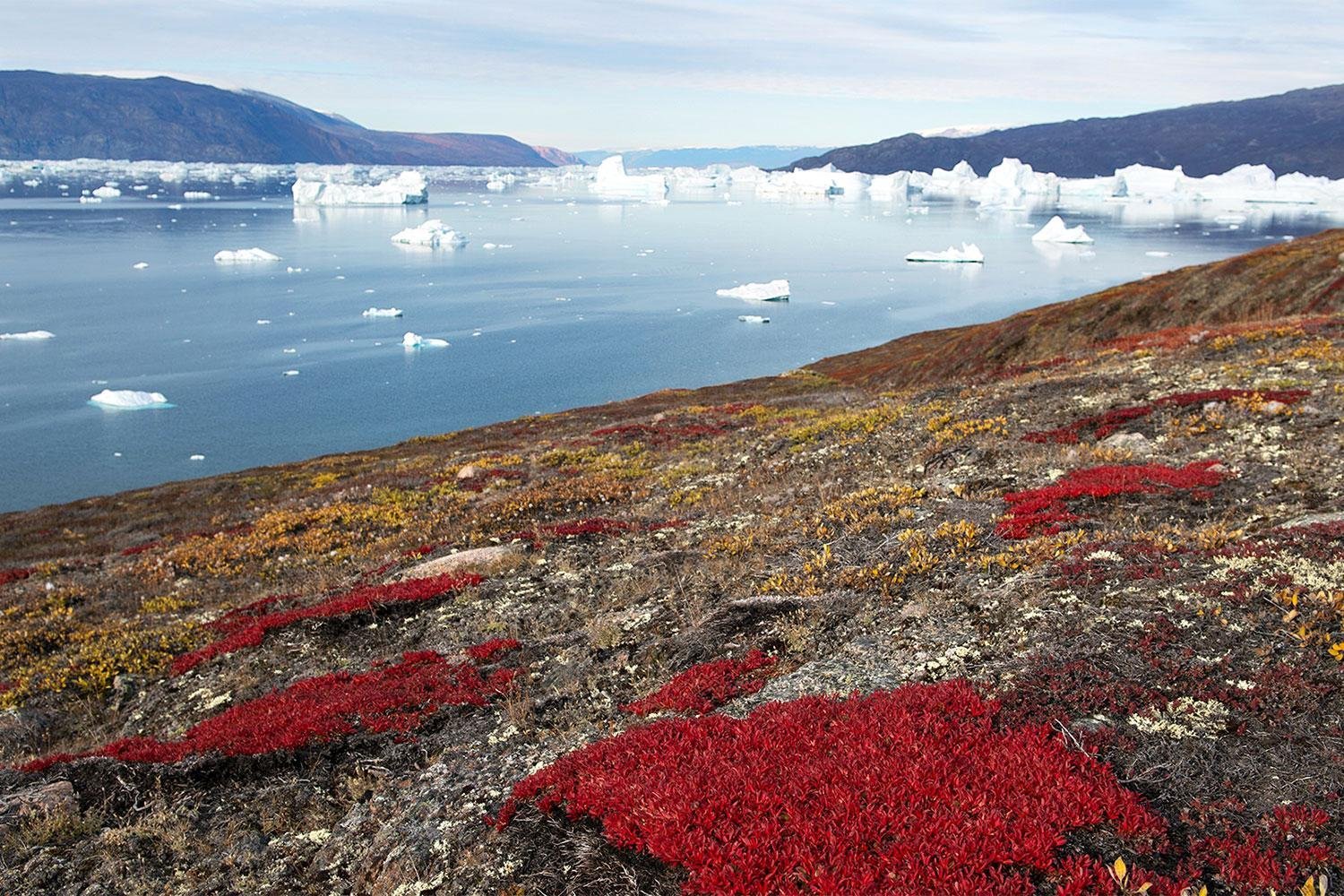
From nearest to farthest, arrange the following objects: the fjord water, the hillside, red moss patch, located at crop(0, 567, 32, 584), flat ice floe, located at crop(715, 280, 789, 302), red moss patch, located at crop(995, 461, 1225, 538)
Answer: the hillside < red moss patch, located at crop(995, 461, 1225, 538) < red moss patch, located at crop(0, 567, 32, 584) < the fjord water < flat ice floe, located at crop(715, 280, 789, 302)

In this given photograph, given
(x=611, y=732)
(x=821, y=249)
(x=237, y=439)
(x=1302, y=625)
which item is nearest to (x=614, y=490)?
(x=611, y=732)

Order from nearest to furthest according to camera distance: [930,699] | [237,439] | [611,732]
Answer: [930,699], [611,732], [237,439]

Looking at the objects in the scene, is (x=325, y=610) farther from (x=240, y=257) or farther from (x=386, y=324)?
(x=240, y=257)

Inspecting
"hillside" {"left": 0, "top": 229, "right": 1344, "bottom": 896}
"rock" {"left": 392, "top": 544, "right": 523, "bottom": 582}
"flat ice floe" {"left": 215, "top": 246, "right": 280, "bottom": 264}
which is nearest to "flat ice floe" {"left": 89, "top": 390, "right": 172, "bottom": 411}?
"hillside" {"left": 0, "top": 229, "right": 1344, "bottom": 896}

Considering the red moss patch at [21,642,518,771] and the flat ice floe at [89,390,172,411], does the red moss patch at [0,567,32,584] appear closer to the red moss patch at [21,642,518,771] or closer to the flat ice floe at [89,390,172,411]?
the red moss patch at [21,642,518,771]

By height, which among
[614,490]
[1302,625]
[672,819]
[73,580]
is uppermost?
[1302,625]

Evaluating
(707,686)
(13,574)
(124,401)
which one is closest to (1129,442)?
(707,686)

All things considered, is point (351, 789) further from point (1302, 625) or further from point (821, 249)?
point (821, 249)
